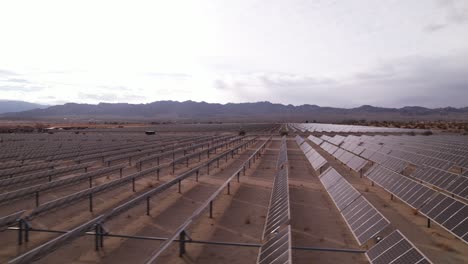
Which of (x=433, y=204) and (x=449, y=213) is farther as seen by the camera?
(x=433, y=204)

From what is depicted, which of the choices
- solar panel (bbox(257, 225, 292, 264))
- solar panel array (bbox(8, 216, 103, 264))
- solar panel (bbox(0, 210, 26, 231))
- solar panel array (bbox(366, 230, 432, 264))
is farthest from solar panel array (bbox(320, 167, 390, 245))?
solar panel (bbox(0, 210, 26, 231))

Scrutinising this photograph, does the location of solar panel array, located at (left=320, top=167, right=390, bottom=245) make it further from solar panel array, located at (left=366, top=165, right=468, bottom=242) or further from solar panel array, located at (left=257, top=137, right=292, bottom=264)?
solar panel array, located at (left=366, top=165, right=468, bottom=242)

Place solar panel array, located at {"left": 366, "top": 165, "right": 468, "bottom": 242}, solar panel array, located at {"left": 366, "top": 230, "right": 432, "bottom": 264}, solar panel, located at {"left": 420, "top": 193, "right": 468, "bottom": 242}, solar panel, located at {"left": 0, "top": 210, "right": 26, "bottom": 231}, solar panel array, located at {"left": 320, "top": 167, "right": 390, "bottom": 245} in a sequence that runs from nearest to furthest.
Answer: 1. solar panel array, located at {"left": 366, "top": 230, "right": 432, "bottom": 264}
2. solar panel array, located at {"left": 320, "top": 167, "right": 390, "bottom": 245}
3. solar panel, located at {"left": 0, "top": 210, "right": 26, "bottom": 231}
4. solar panel, located at {"left": 420, "top": 193, "right": 468, "bottom": 242}
5. solar panel array, located at {"left": 366, "top": 165, "right": 468, "bottom": 242}

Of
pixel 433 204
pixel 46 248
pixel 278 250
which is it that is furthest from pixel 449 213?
pixel 46 248

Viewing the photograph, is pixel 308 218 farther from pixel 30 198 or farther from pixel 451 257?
pixel 30 198

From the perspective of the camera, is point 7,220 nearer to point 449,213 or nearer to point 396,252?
point 396,252

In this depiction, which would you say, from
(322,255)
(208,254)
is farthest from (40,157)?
(322,255)
